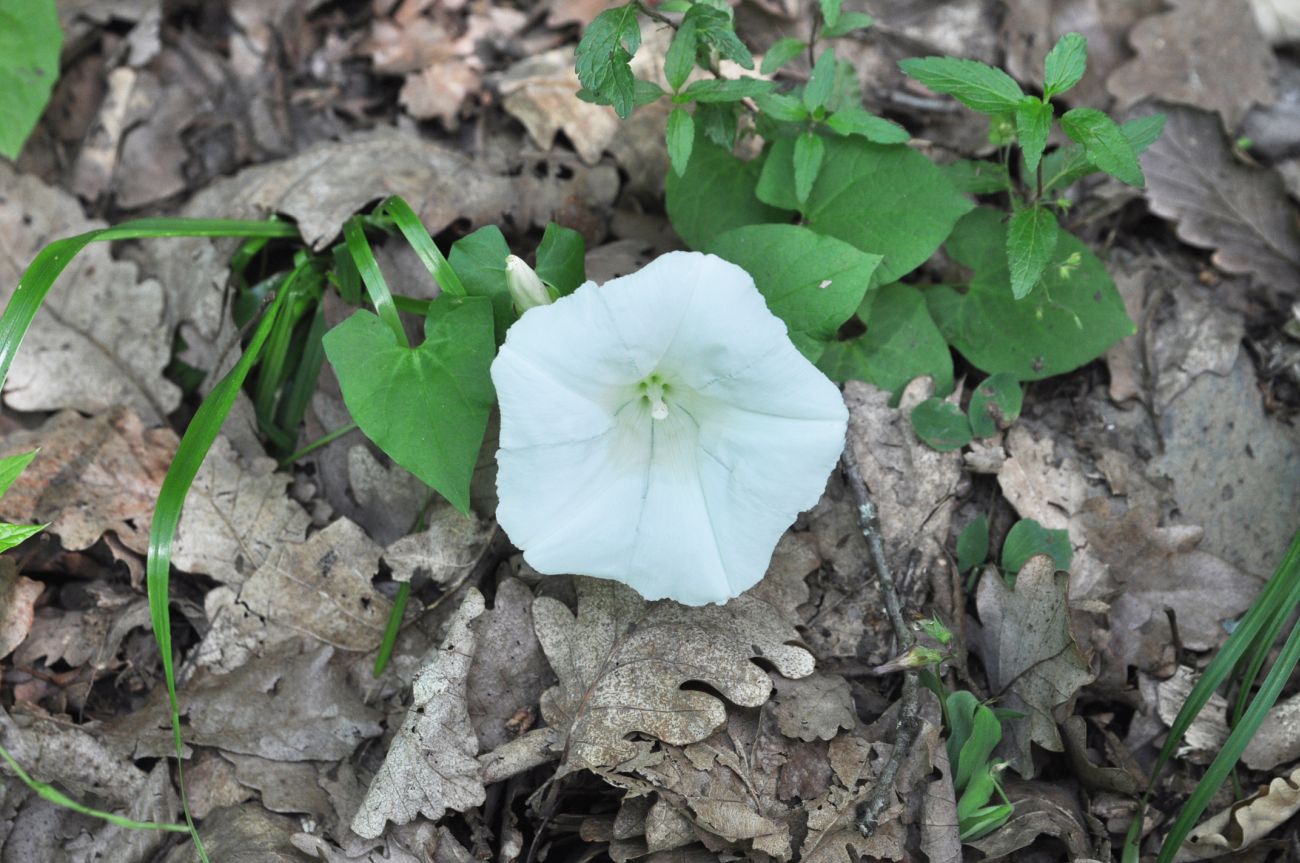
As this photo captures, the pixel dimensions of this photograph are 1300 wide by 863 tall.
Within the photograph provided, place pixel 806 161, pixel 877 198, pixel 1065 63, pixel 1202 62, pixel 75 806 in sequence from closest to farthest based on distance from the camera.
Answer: pixel 75 806 → pixel 1065 63 → pixel 806 161 → pixel 877 198 → pixel 1202 62

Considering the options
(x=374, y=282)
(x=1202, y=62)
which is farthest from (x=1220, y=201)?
(x=374, y=282)

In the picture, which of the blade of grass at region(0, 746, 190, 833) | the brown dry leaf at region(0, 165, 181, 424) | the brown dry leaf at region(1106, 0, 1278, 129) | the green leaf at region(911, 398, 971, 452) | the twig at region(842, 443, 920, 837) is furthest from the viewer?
the brown dry leaf at region(1106, 0, 1278, 129)

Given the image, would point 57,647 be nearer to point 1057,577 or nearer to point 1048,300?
point 1057,577

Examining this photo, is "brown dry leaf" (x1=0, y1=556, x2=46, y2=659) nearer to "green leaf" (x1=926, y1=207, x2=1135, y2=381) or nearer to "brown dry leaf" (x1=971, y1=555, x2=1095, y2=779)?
"brown dry leaf" (x1=971, y1=555, x2=1095, y2=779)

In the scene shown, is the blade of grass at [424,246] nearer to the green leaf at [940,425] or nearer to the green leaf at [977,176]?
the green leaf at [940,425]

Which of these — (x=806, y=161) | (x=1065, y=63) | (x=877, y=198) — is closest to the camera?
(x=1065, y=63)

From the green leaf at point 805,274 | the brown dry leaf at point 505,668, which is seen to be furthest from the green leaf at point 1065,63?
the brown dry leaf at point 505,668

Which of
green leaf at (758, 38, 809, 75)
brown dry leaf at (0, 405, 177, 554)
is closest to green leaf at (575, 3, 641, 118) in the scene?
green leaf at (758, 38, 809, 75)

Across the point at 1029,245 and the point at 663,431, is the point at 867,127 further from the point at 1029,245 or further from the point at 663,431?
the point at 663,431
